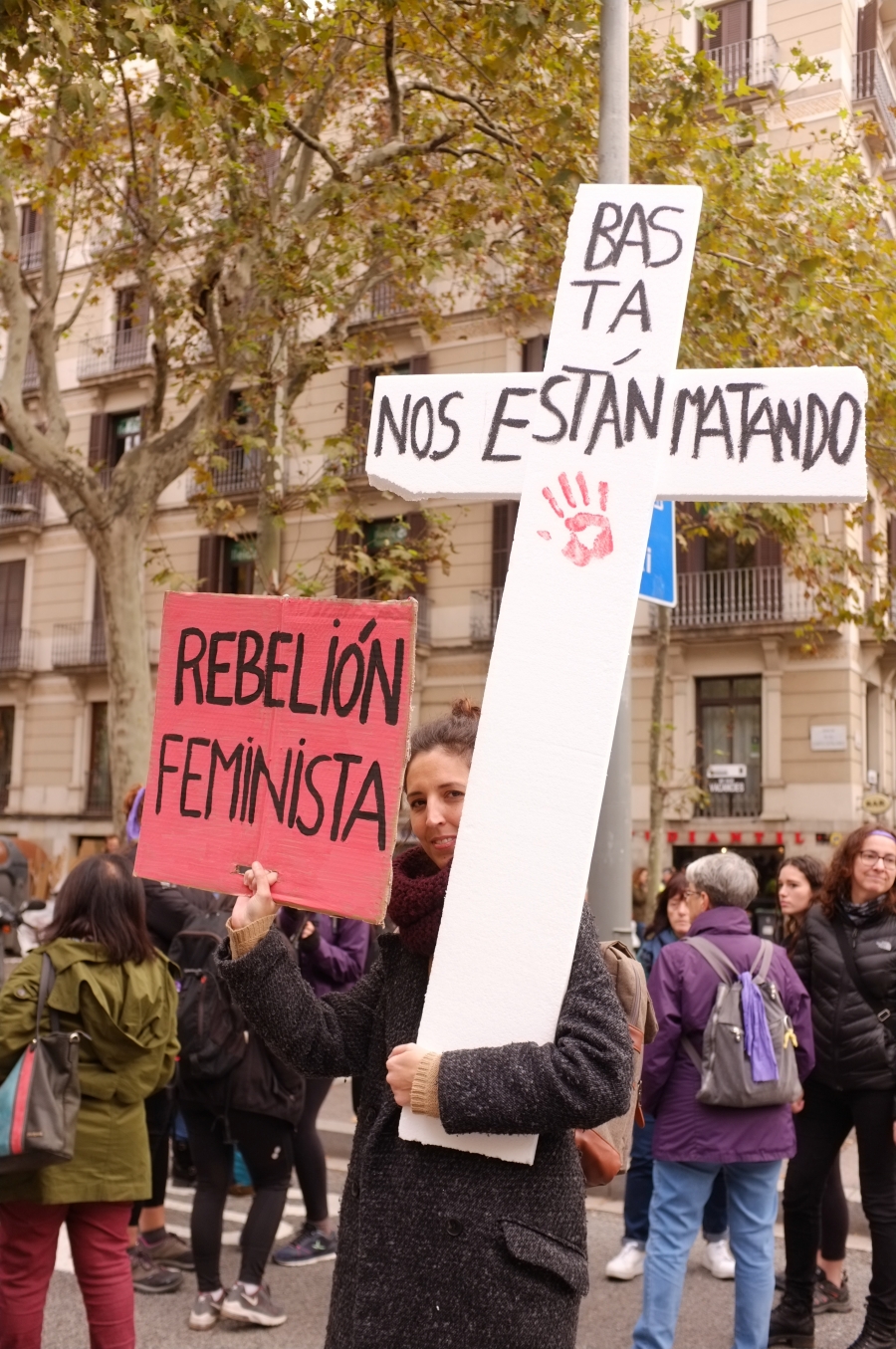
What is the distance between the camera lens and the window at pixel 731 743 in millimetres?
20438

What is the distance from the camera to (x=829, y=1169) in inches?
202

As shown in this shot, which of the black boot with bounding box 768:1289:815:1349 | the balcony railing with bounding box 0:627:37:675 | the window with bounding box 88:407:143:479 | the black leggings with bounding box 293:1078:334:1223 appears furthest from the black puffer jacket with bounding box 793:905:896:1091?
the balcony railing with bounding box 0:627:37:675

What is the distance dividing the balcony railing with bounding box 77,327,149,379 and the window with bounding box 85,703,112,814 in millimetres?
6873

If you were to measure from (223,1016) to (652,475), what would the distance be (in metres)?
3.46

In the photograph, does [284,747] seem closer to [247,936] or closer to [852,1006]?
[247,936]

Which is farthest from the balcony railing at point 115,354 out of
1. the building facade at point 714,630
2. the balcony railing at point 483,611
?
the balcony railing at point 483,611

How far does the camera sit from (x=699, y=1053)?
15.1 feet

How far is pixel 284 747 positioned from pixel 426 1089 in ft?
2.18

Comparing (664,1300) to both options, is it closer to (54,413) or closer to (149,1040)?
(149,1040)

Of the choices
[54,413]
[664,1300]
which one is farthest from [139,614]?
[664,1300]

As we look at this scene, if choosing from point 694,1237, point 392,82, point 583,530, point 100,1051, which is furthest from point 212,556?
point 583,530

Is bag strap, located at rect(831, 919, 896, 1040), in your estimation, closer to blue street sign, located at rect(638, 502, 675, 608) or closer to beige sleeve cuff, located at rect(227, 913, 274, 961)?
blue street sign, located at rect(638, 502, 675, 608)

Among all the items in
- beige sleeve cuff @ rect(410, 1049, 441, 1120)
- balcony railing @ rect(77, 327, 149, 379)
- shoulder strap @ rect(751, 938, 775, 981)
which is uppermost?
balcony railing @ rect(77, 327, 149, 379)

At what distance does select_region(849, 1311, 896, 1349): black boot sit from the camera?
4.77 meters
